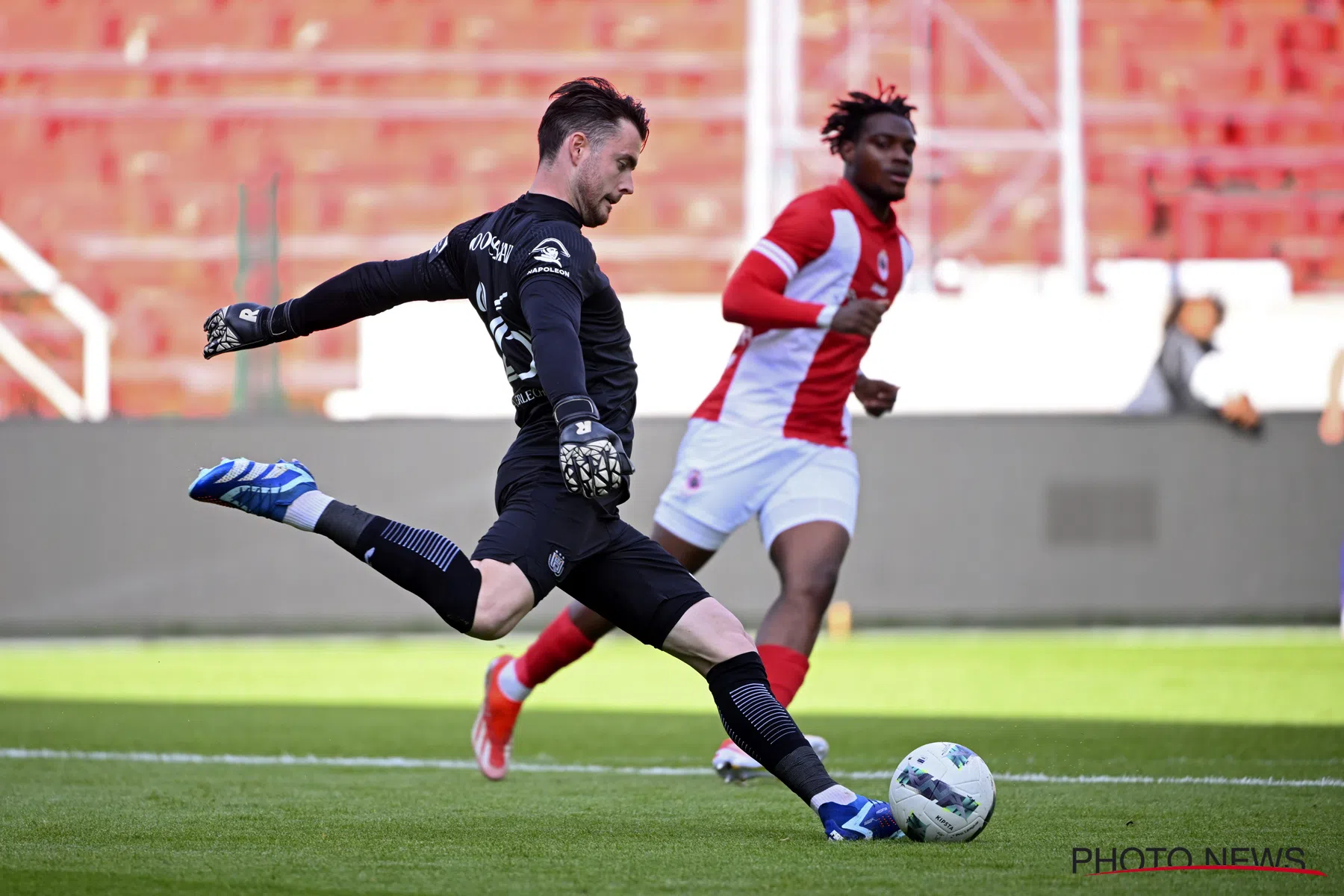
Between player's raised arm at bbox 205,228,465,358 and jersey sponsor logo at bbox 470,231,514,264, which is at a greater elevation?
jersey sponsor logo at bbox 470,231,514,264

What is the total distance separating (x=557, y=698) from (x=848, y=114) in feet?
12.8

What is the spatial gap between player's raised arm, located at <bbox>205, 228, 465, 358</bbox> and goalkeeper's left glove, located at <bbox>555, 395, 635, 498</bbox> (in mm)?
832

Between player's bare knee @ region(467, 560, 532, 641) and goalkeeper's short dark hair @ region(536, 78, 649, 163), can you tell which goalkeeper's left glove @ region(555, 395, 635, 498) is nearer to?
player's bare knee @ region(467, 560, 532, 641)

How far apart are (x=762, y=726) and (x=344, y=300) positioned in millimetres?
1612

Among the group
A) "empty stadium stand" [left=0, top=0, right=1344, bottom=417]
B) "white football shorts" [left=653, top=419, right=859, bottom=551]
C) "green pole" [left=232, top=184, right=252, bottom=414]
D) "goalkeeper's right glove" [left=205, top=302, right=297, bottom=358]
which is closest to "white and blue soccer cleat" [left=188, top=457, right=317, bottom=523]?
"goalkeeper's right glove" [left=205, top=302, right=297, bottom=358]

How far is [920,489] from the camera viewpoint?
1241cm

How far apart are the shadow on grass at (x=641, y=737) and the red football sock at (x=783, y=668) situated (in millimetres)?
576

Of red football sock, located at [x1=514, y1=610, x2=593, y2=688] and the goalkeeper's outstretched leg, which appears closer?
the goalkeeper's outstretched leg

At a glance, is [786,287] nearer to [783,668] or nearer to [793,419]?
[793,419]

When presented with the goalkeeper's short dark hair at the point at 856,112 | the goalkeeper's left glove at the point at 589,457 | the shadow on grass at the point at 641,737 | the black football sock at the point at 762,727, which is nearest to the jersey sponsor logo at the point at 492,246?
the goalkeeper's left glove at the point at 589,457

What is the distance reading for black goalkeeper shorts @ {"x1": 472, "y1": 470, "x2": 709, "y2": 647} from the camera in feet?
15.0

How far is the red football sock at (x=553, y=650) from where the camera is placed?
20.5 ft

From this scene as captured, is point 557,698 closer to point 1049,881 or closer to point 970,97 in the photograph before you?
point 1049,881

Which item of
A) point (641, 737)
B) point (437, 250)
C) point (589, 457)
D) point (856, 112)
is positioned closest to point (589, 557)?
point (589, 457)
